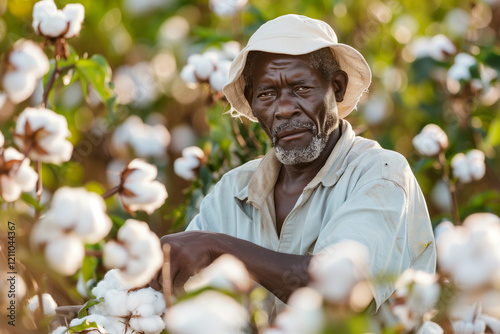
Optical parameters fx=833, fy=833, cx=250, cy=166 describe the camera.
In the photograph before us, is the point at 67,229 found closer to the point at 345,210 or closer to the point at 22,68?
the point at 22,68

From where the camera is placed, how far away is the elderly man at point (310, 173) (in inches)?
78.4

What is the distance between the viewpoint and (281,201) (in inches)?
94.3

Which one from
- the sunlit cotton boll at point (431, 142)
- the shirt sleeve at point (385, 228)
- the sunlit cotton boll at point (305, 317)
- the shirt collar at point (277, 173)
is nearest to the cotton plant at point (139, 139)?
the sunlit cotton boll at point (431, 142)

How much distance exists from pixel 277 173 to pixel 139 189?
0.96 m

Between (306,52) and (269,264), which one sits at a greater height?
(306,52)

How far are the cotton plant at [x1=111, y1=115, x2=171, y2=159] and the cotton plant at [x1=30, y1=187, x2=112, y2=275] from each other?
132 inches

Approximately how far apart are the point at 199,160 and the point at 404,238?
1210 mm

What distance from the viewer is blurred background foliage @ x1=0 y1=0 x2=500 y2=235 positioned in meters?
3.82

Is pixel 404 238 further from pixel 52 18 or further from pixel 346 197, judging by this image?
pixel 52 18

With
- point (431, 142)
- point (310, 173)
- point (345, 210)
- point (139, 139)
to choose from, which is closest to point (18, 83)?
point (345, 210)

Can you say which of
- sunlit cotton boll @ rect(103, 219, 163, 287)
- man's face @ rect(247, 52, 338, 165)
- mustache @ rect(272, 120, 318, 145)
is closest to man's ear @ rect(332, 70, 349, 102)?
man's face @ rect(247, 52, 338, 165)

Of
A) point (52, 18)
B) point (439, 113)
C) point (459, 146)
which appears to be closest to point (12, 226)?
point (52, 18)

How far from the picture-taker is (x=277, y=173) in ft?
8.04

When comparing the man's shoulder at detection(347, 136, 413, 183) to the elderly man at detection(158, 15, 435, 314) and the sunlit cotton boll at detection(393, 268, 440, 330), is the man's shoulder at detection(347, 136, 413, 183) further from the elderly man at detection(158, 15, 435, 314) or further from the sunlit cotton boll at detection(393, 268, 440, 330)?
the sunlit cotton boll at detection(393, 268, 440, 330)
